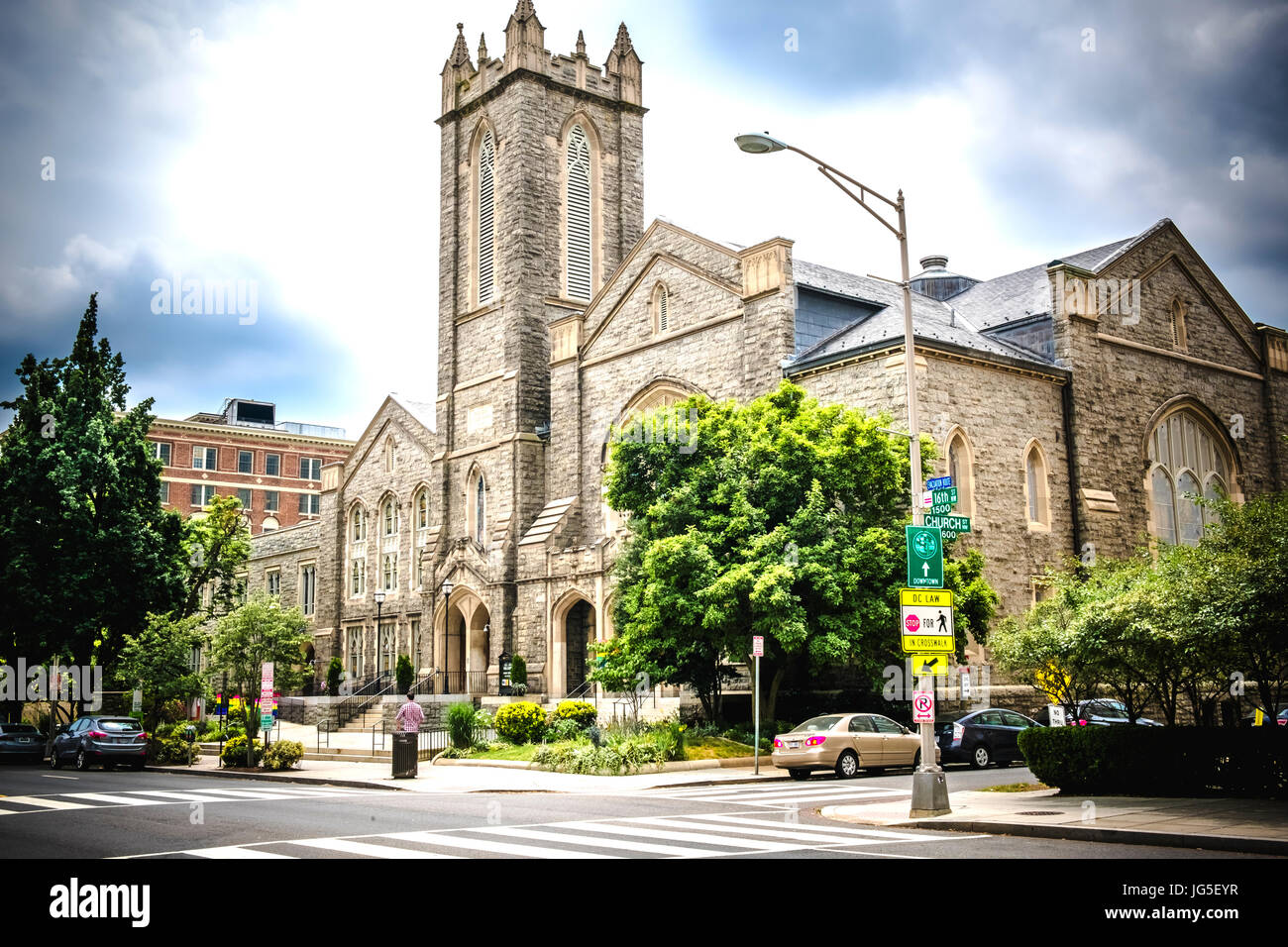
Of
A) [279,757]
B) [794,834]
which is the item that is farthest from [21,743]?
[794,834]

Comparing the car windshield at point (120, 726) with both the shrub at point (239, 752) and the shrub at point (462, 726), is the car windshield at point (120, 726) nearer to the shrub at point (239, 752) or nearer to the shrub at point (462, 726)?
the shrub at point (239, 752)

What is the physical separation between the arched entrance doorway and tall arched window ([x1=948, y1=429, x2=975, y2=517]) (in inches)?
811

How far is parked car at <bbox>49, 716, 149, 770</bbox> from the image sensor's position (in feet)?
99.8

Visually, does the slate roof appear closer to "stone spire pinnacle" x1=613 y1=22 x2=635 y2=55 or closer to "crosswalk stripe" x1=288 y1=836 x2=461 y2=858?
"stone spire pinnacle" x1=613 y1=22 x2=635 y2=55

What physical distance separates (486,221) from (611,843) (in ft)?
131

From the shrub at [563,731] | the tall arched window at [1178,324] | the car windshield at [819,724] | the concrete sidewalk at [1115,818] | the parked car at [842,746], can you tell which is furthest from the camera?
the tall arched window at [1178,324]

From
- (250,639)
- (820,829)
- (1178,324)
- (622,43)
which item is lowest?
(820,829)

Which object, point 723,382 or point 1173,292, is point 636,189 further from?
point 1173,292

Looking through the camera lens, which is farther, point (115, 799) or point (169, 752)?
point (169, 752)

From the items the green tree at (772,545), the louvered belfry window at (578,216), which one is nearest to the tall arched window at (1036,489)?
the green tree at (772,545)

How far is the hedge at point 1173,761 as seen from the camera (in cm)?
1617

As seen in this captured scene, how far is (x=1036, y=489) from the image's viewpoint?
112 feet

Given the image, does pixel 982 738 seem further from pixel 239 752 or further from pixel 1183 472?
pixel 239 752

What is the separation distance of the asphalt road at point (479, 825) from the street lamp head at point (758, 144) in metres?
9.11
